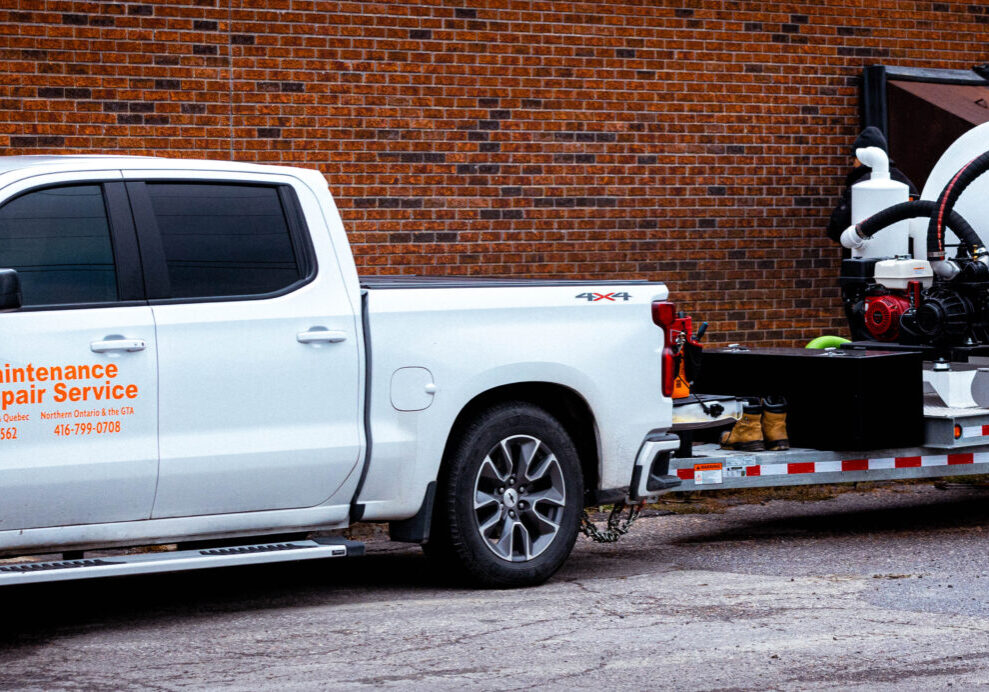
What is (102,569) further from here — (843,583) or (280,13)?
(280,13)

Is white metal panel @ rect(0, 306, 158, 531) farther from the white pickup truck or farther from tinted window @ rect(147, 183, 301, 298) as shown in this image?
→ tinted window @ rect(147, 183, 301, 298)

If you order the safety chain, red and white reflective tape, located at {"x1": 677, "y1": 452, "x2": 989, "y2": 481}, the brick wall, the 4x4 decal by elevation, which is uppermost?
the brick wall

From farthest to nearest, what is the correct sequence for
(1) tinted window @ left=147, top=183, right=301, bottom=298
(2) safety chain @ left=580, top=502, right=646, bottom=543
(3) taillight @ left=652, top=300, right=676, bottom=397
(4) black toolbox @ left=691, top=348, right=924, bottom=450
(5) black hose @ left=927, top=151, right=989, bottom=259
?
(5) black hose @ left=927, top=151, right=989, bottom=259 → (4) black toolbox @ left=691, top=348, right=924, bottom=450 → (2) safety chain @ left=580, top=502, right=646, bottom=543 → (3) taillight @ left=652, top=300, right=676, bottom=397 → (1) tinted window @ left=147, top=183, right=301, bottom=298

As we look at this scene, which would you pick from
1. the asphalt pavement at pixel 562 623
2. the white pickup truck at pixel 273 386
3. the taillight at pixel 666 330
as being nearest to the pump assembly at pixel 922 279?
the asphalt pavement at pixel 562 623

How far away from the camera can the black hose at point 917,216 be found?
33.3 feet

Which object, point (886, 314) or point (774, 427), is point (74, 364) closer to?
point (774, 427)

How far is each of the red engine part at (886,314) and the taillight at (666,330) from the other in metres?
2.68

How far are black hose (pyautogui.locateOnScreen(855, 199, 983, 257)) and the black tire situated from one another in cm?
365

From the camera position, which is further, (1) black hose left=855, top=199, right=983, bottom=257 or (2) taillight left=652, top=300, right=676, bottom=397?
(1) black hose left=855, top=199, right=983, bottom=257

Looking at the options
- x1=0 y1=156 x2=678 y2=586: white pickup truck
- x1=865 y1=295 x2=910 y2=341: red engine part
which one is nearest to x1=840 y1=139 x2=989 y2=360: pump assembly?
x1=865 y1=295 x2=910 y2=341: red engine part

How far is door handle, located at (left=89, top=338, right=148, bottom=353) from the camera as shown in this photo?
6383 millimetres

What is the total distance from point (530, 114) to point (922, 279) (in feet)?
12.1

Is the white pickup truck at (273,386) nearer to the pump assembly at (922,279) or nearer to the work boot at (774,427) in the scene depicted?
the work boot at (774,427)

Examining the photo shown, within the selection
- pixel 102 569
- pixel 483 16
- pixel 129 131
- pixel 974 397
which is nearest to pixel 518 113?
pixel 483 16
